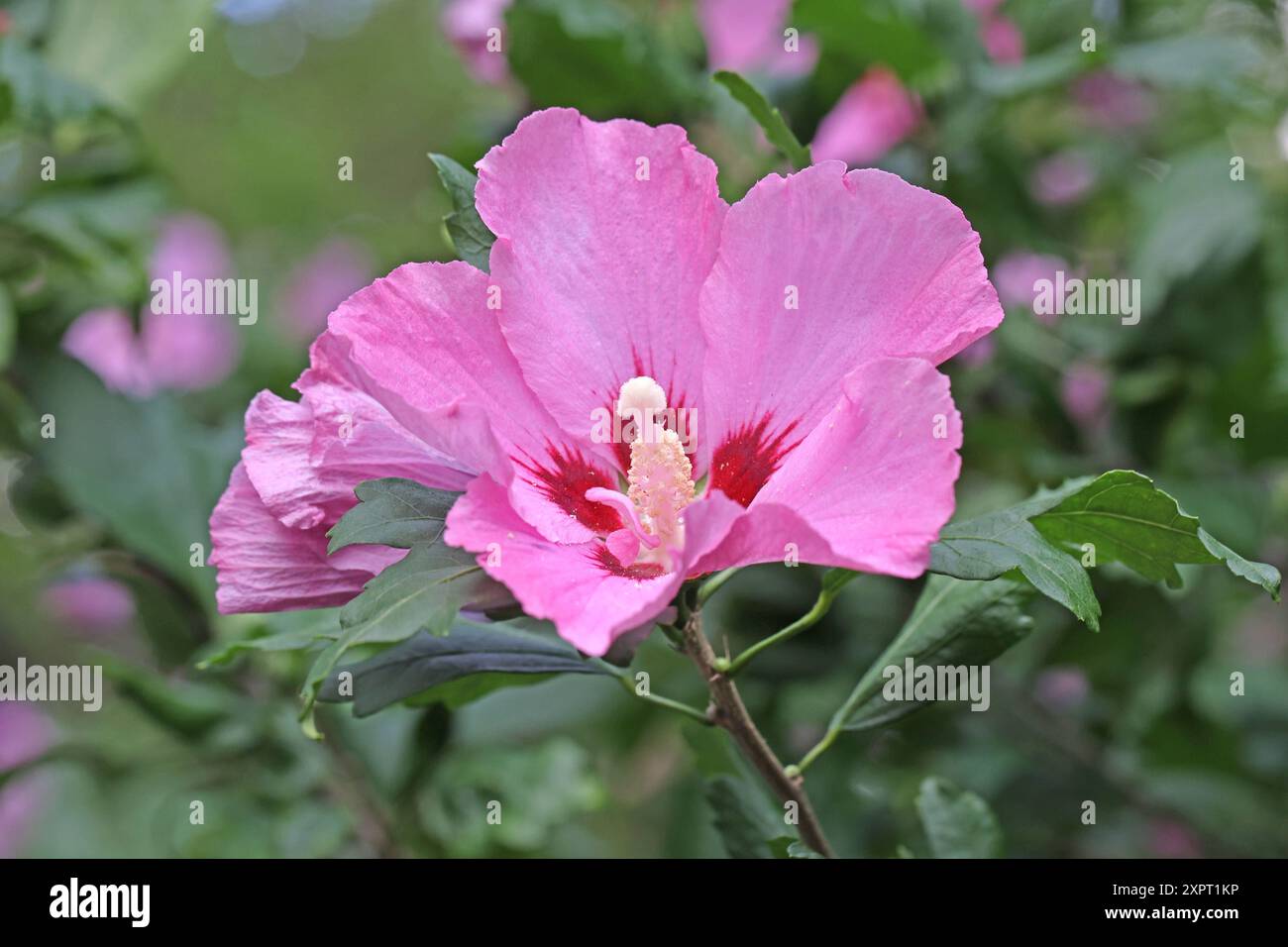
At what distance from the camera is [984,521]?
0.65 metres

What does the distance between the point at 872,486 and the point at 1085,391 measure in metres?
1.04

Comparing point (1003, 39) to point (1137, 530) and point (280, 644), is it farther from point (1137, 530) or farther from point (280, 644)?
point (280, 644)

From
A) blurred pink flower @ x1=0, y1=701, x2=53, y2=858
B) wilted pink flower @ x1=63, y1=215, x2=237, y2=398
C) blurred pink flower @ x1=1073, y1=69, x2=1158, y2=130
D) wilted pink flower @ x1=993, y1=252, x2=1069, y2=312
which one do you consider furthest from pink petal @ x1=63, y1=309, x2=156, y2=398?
blurred pink flower @ x1=1073, y1=69, x2=1158, y2=130

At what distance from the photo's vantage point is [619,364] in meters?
0.66

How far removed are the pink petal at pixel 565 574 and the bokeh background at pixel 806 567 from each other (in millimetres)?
542

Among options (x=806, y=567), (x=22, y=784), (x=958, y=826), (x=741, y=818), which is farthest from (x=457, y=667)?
(x=22, y=784)

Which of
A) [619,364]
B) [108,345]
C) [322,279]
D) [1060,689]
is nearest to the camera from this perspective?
[619,364]

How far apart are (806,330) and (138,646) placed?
1741 millimetres

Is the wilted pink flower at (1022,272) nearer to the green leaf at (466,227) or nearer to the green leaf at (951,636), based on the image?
the green leaf at (951,636)

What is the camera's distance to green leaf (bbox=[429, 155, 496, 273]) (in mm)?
658

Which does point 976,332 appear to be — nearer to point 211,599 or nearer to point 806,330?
point 806,330

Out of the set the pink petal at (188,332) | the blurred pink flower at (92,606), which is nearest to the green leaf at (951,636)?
the pink petal at (188,332)

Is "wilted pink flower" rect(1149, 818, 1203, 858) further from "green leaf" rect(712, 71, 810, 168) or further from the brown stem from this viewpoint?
"green leaf" rect(712, 71, 810, 168)

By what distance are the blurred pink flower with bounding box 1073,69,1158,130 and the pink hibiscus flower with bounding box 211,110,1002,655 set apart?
1.34 m
